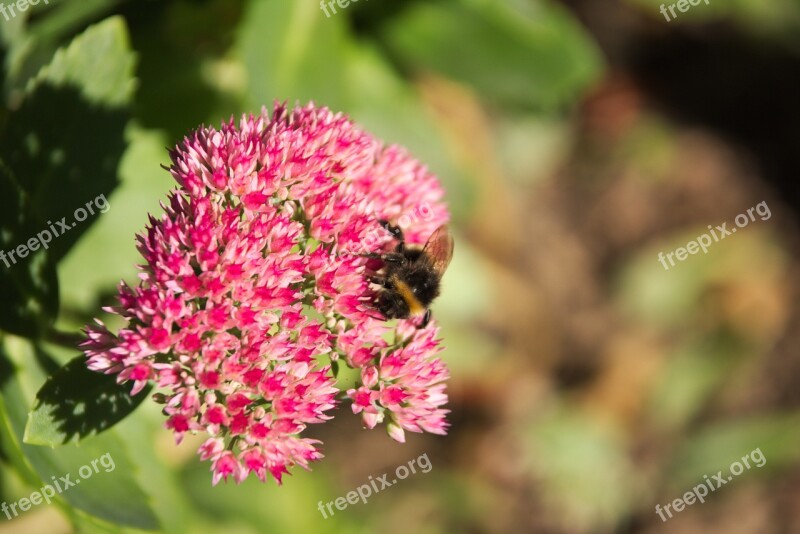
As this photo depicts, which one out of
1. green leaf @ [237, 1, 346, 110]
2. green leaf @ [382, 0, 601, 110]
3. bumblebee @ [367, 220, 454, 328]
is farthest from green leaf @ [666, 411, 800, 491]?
bumblebee @ [367, 220, 454, 328]

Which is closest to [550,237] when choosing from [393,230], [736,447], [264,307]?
[736,447]

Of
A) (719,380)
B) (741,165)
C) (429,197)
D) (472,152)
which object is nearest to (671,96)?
(741,165)

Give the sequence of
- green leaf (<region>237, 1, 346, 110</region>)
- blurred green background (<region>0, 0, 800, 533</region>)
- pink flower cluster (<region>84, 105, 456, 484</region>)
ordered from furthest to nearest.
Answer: blurred green background (<region>0, 0, 800, 533</region>), green leaf (<region>237, 1, 346, 110</region>), pink flower cluster (<region>84, 105, 456, 484</region>)

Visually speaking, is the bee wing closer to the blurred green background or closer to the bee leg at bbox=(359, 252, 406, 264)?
the bee leg at bbox=(359, 252, 406, 264)

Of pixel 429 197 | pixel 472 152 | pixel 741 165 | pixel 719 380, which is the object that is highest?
pixel 472 152

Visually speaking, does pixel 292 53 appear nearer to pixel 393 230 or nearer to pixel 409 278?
pixel 393 230

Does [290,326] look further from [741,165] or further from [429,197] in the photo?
[741,165]

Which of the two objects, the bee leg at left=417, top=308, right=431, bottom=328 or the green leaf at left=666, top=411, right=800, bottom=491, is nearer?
the bee leg at left=417, top=308, right=431, bottom=328

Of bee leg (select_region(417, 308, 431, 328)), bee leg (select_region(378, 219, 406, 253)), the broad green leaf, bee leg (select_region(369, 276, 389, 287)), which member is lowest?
bee leg (select_region(417, 308, 431, 328))
